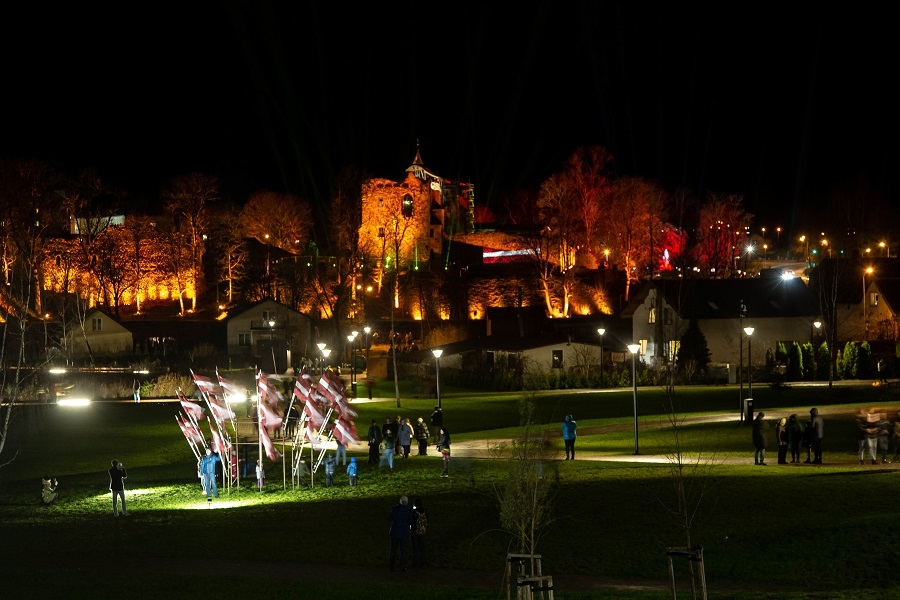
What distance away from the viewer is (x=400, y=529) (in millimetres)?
18922

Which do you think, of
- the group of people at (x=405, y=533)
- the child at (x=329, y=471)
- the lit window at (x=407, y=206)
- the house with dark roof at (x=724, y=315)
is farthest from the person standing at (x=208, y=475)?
the lit window at (x=407, y=206)

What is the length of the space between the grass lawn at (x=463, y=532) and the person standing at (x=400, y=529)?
1.30ft

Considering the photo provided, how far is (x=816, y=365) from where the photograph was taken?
6644cm

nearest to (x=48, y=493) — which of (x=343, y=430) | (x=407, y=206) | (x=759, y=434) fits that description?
(x=343, y=430)

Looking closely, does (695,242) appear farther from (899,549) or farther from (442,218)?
(899,549)

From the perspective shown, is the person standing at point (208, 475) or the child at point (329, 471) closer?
the person standing at point (208, 475)

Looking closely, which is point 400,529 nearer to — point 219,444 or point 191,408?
point 219,444

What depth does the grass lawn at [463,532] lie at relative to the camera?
17641 mm

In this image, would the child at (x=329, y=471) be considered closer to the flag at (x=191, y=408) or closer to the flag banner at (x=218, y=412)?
the flag banner at (x=218, y=412)

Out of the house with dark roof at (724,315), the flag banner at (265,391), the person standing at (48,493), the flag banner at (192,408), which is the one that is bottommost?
the person standing at (48,493)

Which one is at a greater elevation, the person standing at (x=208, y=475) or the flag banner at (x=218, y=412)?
the flag banner at (x=218, y=412)

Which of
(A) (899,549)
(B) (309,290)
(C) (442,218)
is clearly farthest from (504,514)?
(C) (442,218)

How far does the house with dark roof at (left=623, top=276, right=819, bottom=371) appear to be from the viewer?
253 feet

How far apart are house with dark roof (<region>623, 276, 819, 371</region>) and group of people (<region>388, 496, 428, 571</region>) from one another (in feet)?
189
